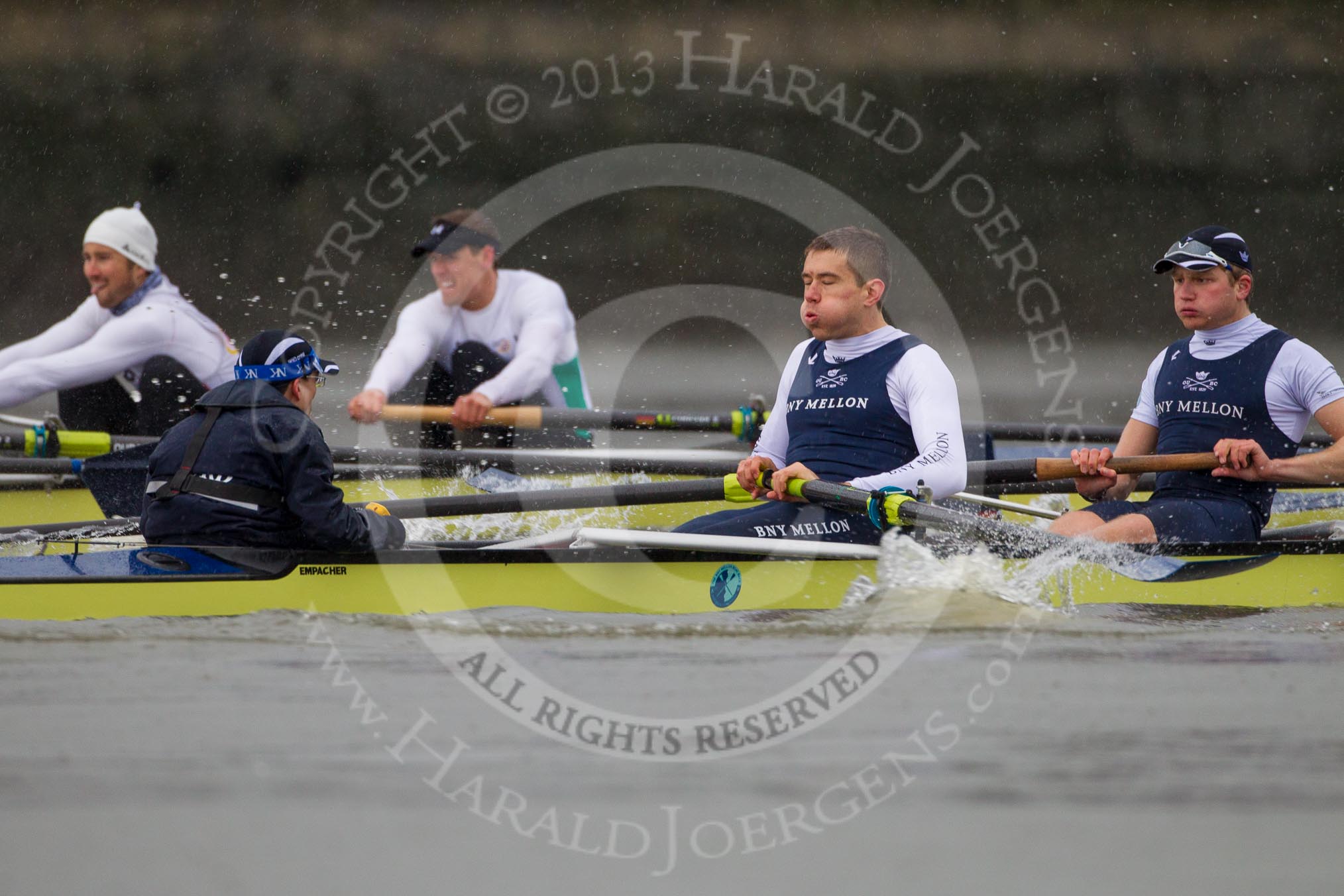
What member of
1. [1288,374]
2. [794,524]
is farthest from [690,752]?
[1288,374]

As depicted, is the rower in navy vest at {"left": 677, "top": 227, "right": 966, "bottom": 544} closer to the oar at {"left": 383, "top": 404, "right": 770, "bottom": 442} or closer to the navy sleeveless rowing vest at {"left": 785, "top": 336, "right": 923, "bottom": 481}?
the navy sleeveless rowing vest at {"left": 785, "top": 336, "right": 923, "bottom": 481}

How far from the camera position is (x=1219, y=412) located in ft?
16.3

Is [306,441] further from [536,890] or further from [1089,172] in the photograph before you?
[1089,172]

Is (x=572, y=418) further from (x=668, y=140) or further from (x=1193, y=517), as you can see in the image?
(x=668, y=140)

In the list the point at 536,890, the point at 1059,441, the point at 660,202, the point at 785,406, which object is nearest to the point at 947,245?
the point at 660,202

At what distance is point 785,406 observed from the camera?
4.93m

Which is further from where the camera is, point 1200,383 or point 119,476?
point 119,476

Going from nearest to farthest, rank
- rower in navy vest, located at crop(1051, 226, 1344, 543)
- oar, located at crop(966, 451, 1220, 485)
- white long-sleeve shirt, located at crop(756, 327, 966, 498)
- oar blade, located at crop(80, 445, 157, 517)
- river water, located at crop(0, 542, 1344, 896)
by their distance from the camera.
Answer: river water, located at crop(0, 542, 1344, 896), white long-sleeve shirt, located at crop(756, 327, 966, 498), rower in navy vest, located at crop(1051, 226, 1344, 543), oar, located at crop(966, 451, 1220, 485), oar blade, located at crop(80, 445, 157, 517)

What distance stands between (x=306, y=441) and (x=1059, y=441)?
4.80 metres

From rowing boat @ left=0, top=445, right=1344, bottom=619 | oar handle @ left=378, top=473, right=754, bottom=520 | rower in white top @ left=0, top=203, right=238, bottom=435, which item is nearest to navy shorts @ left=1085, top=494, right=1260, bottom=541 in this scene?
rowing boat @ left=0, top=445, right=1344, bottom=619

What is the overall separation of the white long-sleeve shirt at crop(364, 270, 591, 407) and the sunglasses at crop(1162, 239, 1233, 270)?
3.53 meters

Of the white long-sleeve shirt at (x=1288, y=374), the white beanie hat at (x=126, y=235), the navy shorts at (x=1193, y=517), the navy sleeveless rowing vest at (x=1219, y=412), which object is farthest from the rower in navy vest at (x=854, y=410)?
the white beanie hat at (x=126, y=235)

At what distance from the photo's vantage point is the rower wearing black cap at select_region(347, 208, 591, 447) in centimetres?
734

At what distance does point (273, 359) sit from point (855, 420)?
1889mm
